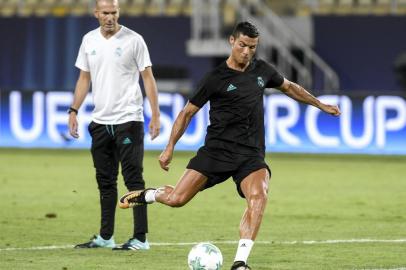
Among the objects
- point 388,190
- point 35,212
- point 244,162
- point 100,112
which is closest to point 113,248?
point 100,112

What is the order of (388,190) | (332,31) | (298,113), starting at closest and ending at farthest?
(388,190) < (298,113) < (332,31)

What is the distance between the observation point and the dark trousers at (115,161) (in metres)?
10.8

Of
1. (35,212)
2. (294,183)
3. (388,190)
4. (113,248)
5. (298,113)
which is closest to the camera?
(113,248)

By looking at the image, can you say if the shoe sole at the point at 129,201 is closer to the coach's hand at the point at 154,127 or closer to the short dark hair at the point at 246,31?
the coach's hand at the point at 154,127

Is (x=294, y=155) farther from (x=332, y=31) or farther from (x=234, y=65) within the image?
(x=234, y=65)

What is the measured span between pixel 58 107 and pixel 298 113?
183 inches

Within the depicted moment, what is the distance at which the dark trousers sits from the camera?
35.5ft

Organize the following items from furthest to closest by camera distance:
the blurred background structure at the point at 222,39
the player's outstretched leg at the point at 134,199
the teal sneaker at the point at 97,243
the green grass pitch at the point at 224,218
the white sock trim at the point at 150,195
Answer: the blurred background structure at the point at 222,39, the teal sneaker at the point at 97,243, the green grass pitch at the point at 224,218, the player's outstretched leg at the point at 134,199, the white sock trim at the point at 150,195

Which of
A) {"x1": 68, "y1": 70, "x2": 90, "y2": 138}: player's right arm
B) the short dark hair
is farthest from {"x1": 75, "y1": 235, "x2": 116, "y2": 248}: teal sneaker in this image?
the short dark hair

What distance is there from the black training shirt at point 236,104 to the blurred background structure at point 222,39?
58.1ft

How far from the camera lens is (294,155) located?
23.0 m

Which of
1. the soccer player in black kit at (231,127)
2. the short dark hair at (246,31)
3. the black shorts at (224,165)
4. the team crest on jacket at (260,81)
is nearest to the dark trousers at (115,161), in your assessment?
the soccer player in black kit at (231,127)

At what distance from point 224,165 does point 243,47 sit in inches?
37.5

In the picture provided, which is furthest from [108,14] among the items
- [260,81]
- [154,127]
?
[260,81]
